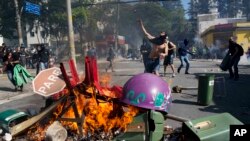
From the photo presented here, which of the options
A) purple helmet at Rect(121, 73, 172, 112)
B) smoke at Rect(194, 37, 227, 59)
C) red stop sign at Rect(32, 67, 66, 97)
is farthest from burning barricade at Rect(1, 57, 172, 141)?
smoke at Rect(194, 37, 227, 59)

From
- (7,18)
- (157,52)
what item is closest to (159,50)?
(157,52)

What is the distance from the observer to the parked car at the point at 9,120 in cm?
618

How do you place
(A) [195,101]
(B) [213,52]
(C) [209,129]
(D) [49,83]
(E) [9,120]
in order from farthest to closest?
(B) [213,52] → (A) [195,101] → (E) [9,120] → (D) [49,83] → (C) [209,129]

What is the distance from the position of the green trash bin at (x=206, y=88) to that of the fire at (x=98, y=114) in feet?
12.4

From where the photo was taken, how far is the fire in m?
5.71

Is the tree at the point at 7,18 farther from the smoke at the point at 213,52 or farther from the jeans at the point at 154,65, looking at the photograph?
the jeans at the point at 154,65

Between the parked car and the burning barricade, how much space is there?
0.34 m

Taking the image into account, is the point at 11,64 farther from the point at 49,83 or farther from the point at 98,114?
the point at 98,114

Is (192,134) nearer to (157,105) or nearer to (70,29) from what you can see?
(157,105)

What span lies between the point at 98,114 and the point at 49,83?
949 mm

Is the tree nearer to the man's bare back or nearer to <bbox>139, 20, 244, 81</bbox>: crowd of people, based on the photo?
<bbox>139, 20, 244, 81</bbox>: crowd of people

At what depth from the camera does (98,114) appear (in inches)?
229

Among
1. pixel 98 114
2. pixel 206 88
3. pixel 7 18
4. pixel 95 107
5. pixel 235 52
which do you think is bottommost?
pixel 206 88

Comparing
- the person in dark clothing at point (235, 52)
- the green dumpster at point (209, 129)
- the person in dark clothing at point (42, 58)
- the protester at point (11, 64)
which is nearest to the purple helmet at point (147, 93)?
the green dumpster at point (209, 129)
